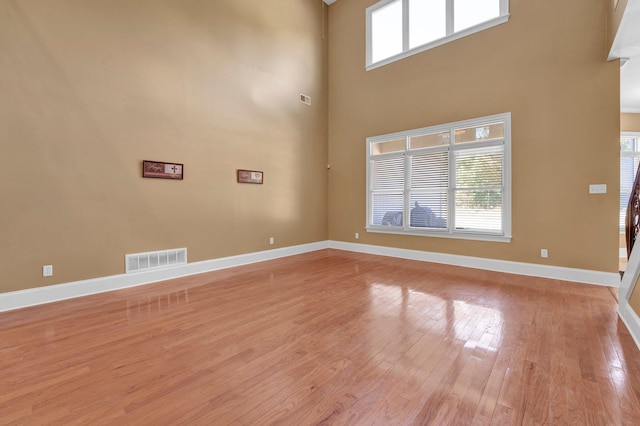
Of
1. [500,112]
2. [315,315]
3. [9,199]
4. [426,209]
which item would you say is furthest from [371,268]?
[9,199]

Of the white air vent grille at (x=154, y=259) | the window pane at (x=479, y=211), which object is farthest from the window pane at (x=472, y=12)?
the white air vent grille at (x=154, y=259)

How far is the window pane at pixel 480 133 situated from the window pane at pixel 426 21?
186 cm

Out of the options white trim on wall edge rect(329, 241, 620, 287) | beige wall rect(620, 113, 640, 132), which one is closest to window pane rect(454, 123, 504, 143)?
white trim on wall edge rect(329, 241, 620, 287)

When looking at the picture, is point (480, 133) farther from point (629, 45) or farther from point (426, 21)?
point (426, 21)

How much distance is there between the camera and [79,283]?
3391mm

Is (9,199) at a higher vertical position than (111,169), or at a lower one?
lower

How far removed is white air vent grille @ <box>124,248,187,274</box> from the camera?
381cm

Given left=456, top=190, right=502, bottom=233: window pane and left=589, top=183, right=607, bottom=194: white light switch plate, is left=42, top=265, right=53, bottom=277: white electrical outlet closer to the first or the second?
left=456, top=190, right=502, bottom=233: window pane

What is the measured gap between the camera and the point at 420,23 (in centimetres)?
544

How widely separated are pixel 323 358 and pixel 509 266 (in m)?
3.82

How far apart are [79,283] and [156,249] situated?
917 millimetres

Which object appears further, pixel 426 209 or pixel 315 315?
pixel 426 209

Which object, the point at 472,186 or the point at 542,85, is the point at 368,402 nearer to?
Answer: the point at 472,186

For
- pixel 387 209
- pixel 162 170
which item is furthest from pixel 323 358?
pixel 387 209
